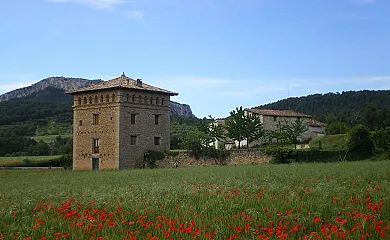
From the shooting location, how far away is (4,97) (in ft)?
586

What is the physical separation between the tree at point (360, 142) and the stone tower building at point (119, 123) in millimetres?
18231

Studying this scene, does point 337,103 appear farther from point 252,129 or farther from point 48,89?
point 48,89

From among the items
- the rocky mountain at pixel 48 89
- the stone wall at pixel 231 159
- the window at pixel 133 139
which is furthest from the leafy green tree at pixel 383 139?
the rocky mountain at pixel 48 89

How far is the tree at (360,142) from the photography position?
3688cm

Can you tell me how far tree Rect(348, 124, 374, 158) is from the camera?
36.9 metres

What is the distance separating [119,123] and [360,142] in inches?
844

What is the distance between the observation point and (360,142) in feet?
123

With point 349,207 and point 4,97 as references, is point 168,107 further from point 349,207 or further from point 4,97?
point 4,97

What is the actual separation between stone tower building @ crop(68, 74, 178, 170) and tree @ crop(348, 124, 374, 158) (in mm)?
18231

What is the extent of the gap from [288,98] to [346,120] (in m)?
35.3

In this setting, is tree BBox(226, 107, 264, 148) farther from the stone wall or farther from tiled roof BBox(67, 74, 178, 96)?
the stone wall

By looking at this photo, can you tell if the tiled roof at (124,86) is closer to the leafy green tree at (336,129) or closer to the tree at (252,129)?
the tree at (252,129)

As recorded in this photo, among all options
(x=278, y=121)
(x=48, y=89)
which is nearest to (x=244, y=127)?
(x=278, y=121)

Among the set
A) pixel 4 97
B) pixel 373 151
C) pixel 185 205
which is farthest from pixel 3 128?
pixel 4 97
